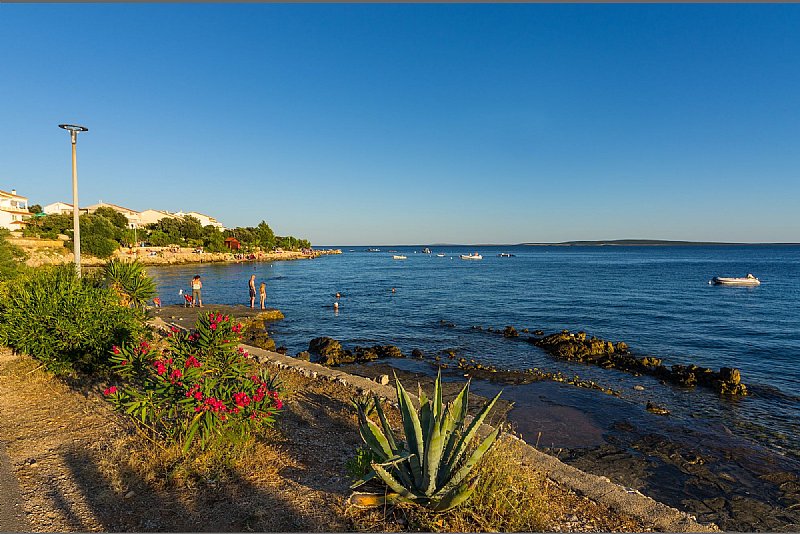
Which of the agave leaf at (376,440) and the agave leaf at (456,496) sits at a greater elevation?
the agave leaf at (376,440)

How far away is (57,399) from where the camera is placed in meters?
7.40

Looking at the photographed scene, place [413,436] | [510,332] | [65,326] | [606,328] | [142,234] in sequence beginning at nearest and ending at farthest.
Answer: [413,436], [65,326], [510,332], [606,328], [142,234]

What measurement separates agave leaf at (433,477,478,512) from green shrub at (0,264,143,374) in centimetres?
753

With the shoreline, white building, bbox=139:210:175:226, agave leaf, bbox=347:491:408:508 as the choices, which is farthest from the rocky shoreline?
white building, bbox=139:210:175:226

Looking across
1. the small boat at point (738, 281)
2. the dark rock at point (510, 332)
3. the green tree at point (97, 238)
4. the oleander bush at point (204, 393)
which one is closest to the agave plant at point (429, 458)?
the oleander bush at point (204, 393)

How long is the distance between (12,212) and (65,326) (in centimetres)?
7720

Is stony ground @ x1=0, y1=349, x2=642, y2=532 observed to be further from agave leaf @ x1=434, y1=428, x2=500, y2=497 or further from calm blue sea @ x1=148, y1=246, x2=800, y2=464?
calm blue sea @ x1=148, y1=246, x2=800, y2=464

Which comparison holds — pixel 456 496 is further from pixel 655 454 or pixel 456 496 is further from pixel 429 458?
pixel 655 454

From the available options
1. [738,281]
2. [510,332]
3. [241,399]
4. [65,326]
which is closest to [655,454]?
[241,399]

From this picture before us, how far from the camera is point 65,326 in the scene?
795 cm

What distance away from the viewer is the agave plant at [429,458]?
12.6 ft

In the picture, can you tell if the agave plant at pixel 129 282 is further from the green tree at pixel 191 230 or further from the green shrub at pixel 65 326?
the green tree at pixel 191 230

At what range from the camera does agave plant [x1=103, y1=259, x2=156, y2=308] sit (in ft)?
36.2

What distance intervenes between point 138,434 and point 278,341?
12.8 m
